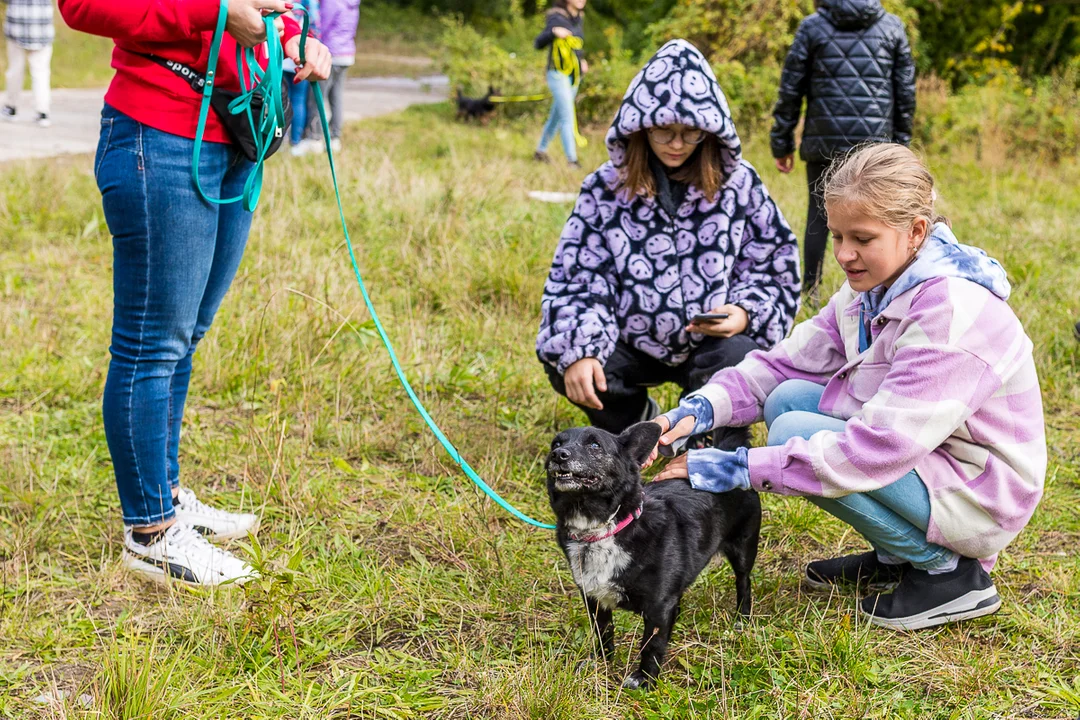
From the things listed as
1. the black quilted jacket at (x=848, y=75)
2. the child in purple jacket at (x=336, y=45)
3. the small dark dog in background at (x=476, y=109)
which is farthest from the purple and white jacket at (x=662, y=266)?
the small dark dog in background at (x=476, y=109)

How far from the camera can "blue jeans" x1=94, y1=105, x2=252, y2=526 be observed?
2.43 m

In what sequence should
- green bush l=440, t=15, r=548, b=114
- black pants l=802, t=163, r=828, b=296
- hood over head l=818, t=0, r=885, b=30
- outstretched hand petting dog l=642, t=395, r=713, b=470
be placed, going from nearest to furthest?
outstretched hand petting dog l=642, t=395, r=713, b=470
hood over head l=818, t=0, r=885, b=30
black pants l=802, t=163, r=828, b=296
green bush l=440, t=15, r=548, b=114

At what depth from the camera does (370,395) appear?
4.11 meters

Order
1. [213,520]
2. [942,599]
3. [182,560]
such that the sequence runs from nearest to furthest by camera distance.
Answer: [942,599]
[182,560]
[213,520]

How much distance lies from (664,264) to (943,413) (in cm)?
136

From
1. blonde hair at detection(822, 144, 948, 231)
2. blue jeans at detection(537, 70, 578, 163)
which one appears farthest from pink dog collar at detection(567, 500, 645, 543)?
blue jeans at detection(537, 70, 578, 163)

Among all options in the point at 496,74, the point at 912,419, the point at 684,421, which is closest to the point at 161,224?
the point at 684,421

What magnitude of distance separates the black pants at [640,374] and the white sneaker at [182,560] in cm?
136

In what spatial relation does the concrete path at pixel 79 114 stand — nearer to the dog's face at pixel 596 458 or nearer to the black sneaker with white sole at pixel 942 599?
the dog's face at pixel 596 458

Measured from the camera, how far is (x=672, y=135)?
325cm

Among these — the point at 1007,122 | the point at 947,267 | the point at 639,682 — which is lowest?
the point at 639,682

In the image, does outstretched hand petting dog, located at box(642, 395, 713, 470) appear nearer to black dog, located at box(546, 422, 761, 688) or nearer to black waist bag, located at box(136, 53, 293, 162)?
black dog, located at box(546, 422, 761, 688)

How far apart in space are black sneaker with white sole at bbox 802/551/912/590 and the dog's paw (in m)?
0.74

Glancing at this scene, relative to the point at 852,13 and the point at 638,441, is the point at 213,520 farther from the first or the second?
the point at 852,13
